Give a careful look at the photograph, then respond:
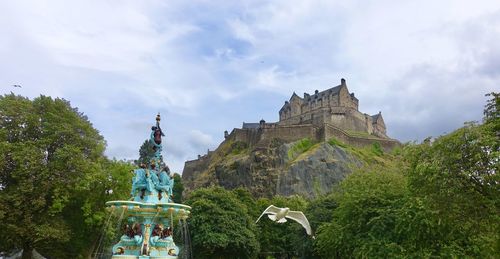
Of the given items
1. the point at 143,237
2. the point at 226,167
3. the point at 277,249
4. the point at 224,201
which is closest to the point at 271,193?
the point at 226,167

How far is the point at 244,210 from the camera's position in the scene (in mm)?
38188

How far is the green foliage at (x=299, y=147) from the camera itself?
226ft

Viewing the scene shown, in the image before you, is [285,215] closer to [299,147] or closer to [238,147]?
[299,147]

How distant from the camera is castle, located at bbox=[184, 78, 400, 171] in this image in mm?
72562

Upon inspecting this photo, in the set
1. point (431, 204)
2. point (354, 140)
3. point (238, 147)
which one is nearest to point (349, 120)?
point (354, 140)

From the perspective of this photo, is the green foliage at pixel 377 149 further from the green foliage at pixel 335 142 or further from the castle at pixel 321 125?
the green foliage at pixel 335 142

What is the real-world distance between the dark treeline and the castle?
35.7 meters

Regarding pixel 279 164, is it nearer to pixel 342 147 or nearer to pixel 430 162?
pixel 342 147

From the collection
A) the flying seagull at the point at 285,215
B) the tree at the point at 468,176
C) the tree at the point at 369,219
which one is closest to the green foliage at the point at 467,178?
the tree at the point at 468,176

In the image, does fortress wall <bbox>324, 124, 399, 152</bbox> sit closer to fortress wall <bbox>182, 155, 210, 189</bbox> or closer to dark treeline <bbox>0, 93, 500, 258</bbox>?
fortress wall <bbox>182, 155, 210, 189</bbox>

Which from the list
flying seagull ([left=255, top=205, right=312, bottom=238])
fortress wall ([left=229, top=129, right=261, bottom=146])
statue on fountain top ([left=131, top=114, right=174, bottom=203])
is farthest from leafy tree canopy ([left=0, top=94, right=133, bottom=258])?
fortress wall ([left=229, top=129, right=261, bottom=146])

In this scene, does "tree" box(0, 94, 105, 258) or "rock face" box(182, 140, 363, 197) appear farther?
"rock face" box(182, 140, 363, 197)

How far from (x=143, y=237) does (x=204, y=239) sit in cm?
1738

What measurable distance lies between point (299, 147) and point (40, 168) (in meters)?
49.3
